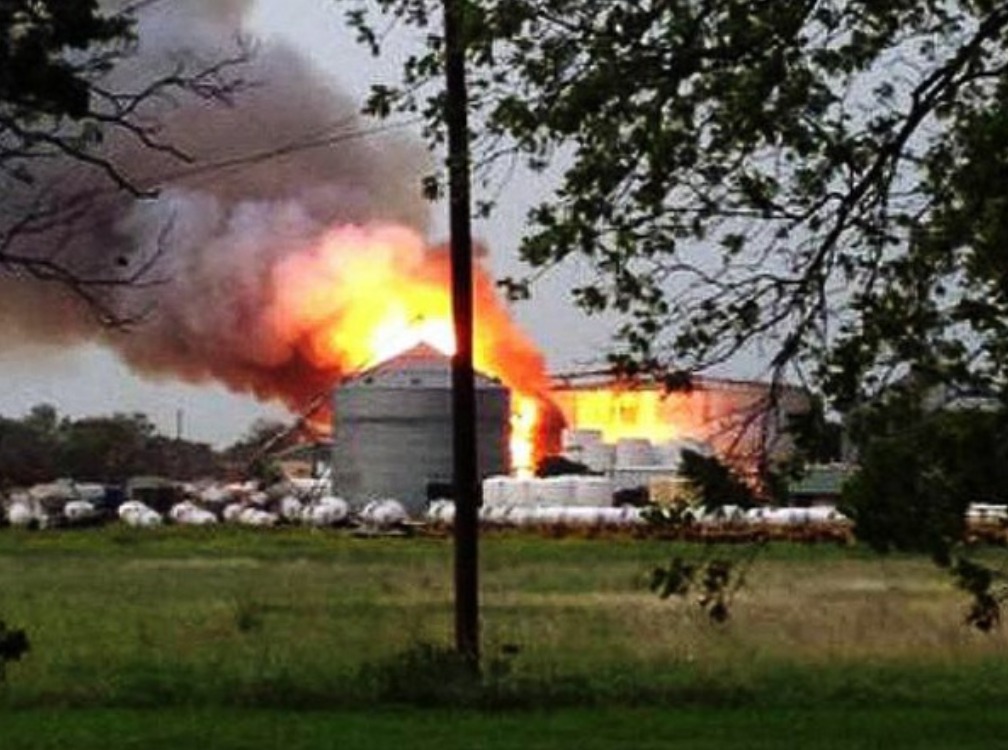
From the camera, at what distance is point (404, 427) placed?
106875 millimetres

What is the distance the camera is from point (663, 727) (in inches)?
875

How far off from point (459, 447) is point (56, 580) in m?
29.7

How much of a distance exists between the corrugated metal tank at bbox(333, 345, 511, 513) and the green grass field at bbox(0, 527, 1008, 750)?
158 feet

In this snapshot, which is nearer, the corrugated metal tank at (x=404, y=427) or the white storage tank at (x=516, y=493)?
the corrugated metal tank at (x=404, y=427)

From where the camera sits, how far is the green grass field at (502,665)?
22.1 m

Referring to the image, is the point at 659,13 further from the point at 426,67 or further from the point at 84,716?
the point at 84,716

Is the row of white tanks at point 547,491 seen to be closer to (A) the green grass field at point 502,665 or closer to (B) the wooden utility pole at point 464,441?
(A) the green grass field at point 502,665

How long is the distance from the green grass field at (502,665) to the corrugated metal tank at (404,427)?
4813 centimetres

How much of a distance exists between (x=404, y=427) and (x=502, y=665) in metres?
80.9

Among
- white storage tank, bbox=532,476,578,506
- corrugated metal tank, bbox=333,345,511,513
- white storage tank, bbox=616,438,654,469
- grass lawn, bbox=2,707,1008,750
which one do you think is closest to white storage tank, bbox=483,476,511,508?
corrugated metal tank, bbox=333,345,511,513

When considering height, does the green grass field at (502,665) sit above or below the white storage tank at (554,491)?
below

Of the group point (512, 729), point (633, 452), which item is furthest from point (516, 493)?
point (512, 729)

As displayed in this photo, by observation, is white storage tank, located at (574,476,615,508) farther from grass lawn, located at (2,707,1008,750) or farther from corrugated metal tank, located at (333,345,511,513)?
grass lawn, located at (2,707,1008,750)

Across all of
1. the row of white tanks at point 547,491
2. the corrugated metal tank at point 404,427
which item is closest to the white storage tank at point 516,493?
the row of white tanks at point 547,491
